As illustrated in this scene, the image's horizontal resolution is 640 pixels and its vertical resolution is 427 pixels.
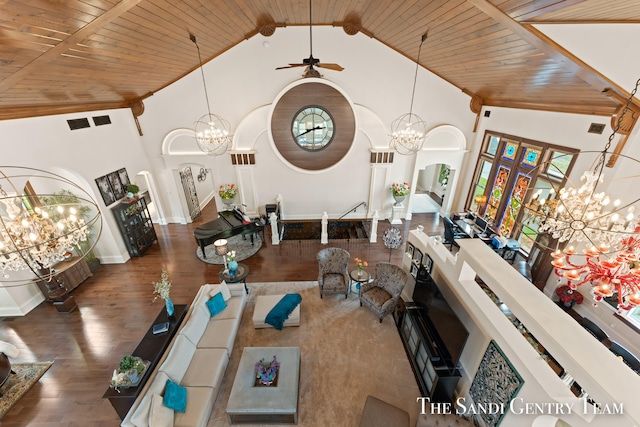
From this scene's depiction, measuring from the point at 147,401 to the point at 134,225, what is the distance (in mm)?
6167

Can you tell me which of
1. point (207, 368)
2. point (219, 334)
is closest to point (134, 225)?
point (219, 334)

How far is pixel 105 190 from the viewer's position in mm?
7738

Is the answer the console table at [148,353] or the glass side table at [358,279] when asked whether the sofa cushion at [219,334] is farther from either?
the glass side table at [358,279]

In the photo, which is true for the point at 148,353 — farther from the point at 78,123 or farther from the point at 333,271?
the point at 78,123

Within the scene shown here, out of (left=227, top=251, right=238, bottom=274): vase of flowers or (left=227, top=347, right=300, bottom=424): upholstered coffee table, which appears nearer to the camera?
(left=227, top=347, right=300, bottom=424): upholstered coffee table

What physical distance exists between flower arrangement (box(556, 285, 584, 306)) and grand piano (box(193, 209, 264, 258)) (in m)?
7.91

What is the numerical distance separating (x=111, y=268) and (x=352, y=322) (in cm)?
730

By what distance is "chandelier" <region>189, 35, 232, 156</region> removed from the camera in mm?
7371

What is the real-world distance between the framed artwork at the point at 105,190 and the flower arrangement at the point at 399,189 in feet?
30.2

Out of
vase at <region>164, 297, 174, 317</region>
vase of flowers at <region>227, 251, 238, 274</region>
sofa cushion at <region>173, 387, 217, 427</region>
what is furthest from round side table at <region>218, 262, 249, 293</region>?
sofa cushion at <region>173, 387, 217, 427</region>

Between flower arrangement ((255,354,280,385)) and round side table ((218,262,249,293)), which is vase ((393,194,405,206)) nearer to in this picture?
round side table ((218,262,249,293))

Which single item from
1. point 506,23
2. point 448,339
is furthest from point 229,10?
point 448,339

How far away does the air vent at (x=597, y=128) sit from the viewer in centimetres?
546

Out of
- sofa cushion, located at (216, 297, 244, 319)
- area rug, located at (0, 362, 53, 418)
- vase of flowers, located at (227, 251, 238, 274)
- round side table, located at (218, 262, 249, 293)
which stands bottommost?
area rug, located at (0, 362, 53, 418)
